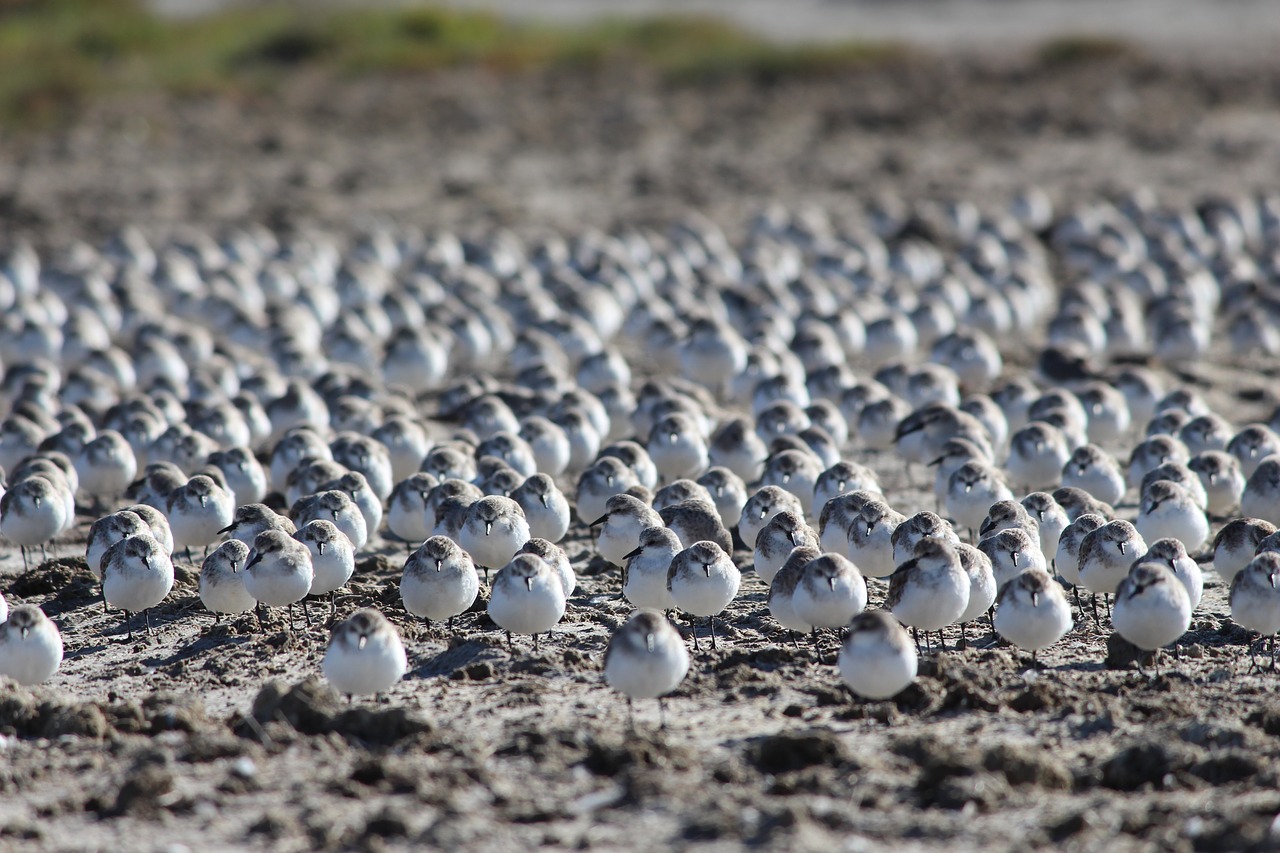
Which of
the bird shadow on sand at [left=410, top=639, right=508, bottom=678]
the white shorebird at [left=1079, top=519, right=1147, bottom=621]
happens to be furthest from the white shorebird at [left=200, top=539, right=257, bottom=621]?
the white shorebird at [left=1079, top=519, right=1147, bottom=621]

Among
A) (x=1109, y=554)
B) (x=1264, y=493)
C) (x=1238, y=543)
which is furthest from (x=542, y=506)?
(x=1264, y=493)

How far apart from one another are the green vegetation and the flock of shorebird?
1048 cm

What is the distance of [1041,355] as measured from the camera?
18578mm

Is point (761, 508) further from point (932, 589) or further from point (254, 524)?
point (254, 524)

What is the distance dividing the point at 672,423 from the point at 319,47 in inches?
979

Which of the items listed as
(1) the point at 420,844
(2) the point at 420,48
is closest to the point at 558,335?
(1) the point at 420,844

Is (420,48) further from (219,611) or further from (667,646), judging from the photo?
(667,646)

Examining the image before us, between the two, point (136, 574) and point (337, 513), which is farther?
point (337, 513)

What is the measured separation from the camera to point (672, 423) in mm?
14391

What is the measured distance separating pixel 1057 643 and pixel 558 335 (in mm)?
9185

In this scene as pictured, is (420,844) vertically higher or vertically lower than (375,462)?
lower

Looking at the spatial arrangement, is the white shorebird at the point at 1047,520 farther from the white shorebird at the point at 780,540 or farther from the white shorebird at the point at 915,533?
the white shorebird at the point at 780,540

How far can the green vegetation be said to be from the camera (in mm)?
34844

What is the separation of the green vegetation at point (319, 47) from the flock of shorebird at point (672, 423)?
10484 mm
